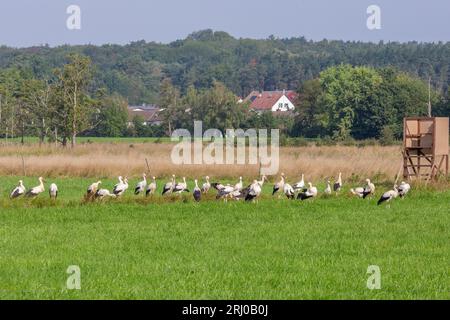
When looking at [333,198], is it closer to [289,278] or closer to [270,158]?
[289,278]

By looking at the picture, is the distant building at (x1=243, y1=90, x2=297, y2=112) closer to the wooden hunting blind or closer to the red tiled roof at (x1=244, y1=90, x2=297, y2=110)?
the red tiled roof at (x1=244, y1=90, x2=297, y2=110)

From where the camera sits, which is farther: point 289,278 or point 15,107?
point 15,107

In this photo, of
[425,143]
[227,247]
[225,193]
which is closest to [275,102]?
[425,143]

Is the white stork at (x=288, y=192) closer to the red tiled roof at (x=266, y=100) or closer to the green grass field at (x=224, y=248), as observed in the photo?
the green grass field at (x=224, y=248)

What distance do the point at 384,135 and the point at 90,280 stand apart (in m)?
64.6

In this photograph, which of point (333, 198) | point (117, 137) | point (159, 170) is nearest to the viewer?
point (333, 198)

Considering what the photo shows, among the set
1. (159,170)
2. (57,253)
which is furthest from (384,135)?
(57,253)

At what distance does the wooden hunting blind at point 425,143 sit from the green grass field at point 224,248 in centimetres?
865

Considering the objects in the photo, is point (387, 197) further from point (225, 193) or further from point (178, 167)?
point (178, 167)

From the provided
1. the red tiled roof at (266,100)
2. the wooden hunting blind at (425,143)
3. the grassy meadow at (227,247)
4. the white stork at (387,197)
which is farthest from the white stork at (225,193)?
the red tiled roof at (266,100)

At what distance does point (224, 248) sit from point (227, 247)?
0.45 feet

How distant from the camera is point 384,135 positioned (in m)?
76.2

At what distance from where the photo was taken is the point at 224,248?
17297mm
